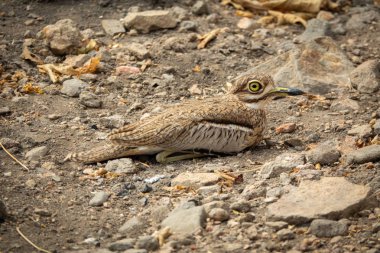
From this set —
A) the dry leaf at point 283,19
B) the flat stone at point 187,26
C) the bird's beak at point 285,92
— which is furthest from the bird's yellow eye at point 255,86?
the dry leaf at point 283,19

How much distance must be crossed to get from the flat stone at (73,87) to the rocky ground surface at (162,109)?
0.02m

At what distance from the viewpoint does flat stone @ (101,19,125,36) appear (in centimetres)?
942

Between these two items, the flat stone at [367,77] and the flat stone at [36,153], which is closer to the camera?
the flat stone at [36,153]

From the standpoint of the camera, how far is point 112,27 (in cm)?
948

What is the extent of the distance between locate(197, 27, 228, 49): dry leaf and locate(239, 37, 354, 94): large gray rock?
0.85m

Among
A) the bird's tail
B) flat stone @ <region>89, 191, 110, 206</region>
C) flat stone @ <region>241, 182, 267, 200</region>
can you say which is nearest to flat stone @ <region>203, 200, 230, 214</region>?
flat stone @ <region>241, 182, 267, 200</region>

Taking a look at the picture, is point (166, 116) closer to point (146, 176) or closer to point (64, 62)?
point (146, 176)

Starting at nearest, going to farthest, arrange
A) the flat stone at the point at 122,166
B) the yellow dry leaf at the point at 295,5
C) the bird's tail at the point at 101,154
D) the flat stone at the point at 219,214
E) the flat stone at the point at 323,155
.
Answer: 1. the flat stone at the point at 219,214
2. the flat stone at the point at 323,155
3. the flat stone at the point at 122,166
4. the bird's tail at the point at 101,154
5. the yellow dry leaf at the point at 295,5

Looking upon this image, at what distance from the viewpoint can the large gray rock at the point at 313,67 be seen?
8.42 m

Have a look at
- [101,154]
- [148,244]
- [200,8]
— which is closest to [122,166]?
[101,154]

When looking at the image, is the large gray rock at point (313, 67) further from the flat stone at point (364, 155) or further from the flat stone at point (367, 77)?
the flat stone at point (364, 155)

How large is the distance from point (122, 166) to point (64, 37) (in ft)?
8.45

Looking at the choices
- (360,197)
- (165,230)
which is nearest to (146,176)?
(165,230)

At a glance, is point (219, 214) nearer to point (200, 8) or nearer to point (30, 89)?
point (30, 89)
